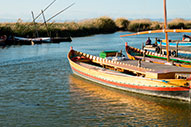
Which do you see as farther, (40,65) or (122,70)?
(40,65)

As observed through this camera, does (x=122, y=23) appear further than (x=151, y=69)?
Yes

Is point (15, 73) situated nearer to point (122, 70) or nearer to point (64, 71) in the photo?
point (64, 71)

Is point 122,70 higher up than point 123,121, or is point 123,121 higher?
point 122,70

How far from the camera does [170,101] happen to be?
24297 millimetres

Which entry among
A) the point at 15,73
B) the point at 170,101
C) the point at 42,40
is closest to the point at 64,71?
the point at 15,73

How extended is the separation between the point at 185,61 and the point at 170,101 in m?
14.5

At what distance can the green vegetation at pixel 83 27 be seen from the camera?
294ft

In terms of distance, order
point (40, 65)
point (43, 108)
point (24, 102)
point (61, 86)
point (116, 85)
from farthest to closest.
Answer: point (40, 65) < point (61, 86) < point (116, 85) < point (24, 102) < point (43, 108)

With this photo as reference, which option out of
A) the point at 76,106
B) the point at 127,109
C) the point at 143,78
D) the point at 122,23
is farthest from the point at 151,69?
the point at 122,23

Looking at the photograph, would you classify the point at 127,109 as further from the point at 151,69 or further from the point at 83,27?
the point at 83,27

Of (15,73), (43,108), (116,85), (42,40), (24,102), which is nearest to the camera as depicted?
(43,108)

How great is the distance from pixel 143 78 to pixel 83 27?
3266 inches

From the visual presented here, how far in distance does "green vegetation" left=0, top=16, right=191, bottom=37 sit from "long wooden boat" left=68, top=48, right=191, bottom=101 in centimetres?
5354

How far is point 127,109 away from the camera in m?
23.3
